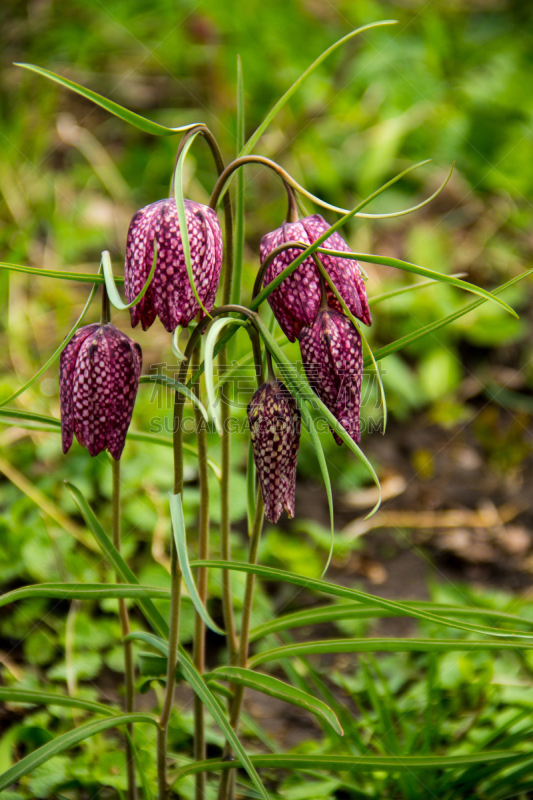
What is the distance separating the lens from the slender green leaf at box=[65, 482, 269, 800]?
0.80 m

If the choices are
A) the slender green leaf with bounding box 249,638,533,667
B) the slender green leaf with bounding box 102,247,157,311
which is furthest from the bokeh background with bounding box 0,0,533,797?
the slender green leaf with bounding box 102,247,157,311

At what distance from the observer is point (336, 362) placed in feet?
2.64

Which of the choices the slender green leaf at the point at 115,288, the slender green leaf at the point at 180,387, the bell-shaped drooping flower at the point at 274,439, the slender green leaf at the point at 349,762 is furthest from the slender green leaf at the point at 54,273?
the slender green leaf at the point at 349,762

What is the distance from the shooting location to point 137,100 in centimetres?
322

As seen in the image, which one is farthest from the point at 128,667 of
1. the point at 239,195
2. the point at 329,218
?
the point at 329,218

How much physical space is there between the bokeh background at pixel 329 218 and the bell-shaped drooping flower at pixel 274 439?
517mm

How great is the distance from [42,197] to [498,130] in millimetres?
1959

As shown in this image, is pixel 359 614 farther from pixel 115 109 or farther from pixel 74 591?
pixel 115 109

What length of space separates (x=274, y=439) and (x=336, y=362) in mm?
116

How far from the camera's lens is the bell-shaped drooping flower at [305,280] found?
823mm

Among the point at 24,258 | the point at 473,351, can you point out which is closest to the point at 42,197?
the point at 24,258

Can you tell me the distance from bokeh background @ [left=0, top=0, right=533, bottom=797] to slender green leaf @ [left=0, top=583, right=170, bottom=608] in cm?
44

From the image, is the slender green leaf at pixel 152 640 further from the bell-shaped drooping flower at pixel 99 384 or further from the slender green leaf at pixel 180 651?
the bell-shaped drooping flower at pixel 99 384

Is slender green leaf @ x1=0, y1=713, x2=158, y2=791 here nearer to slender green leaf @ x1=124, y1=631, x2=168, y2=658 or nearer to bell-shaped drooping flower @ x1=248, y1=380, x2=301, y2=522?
slender green leaf @ x1=124, y1=631, x2=168, y2=658
